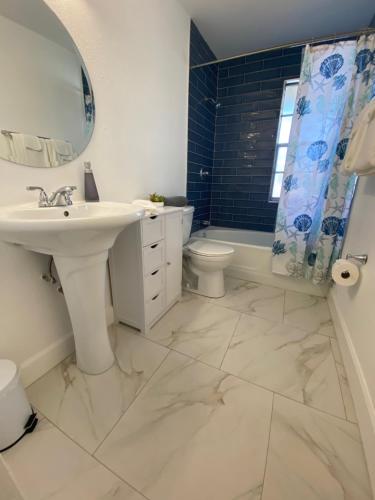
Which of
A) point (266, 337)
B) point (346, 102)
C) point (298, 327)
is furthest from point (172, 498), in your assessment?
point (346, 102)

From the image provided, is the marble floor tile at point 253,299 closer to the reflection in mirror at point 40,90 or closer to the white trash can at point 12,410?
the white trash can at point 12,410

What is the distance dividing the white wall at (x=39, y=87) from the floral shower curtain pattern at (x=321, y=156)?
151 centimetres

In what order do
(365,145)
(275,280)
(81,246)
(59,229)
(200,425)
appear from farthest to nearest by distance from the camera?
1. (275,280)
2. (365,145)
3. (200,425)
4. (81,246)
5. (59,229)

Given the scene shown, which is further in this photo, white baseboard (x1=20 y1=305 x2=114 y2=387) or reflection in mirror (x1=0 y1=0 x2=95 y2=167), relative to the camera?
white baseboard (x1=20 y1=305 x2=114 y2=387)

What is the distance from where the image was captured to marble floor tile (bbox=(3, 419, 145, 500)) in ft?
2.31

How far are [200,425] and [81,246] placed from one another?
0.89 metres

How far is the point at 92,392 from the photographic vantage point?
1.04 metres

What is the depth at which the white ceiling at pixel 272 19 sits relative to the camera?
1.64m

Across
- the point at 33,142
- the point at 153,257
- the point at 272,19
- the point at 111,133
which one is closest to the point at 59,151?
the point at 33,142

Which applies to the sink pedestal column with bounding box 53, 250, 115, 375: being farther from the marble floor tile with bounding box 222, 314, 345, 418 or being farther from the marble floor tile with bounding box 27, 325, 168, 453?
the marble floor tile with bounding box 222, 314, 345, 418

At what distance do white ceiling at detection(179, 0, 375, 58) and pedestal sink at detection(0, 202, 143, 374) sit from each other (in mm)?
1892

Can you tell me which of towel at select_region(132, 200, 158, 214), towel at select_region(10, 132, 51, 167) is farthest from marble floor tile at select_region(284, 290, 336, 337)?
towel at select_region(10, 132, 51, 167)

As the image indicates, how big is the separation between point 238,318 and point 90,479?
1.16m

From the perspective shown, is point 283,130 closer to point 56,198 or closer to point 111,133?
point 111,133
